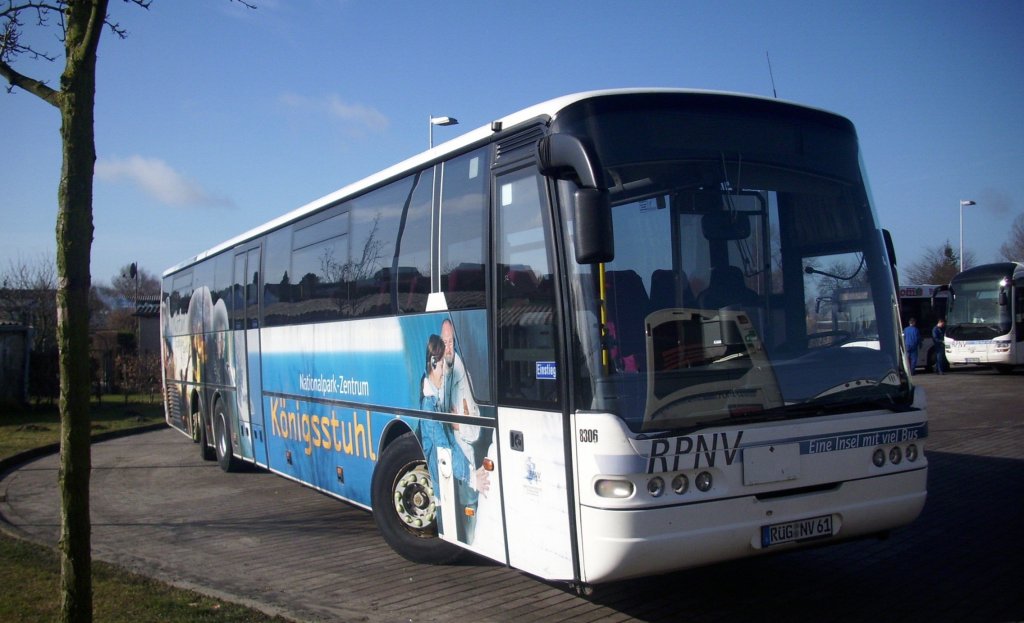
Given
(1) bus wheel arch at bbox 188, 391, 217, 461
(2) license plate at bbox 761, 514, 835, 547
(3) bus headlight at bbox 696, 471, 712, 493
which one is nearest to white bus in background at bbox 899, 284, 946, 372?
(1) bus wheel arch at bbox 188, 391, 217, 461

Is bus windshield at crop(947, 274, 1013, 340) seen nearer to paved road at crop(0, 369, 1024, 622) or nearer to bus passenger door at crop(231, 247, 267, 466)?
paved road at crop(0, 369, 1024, 622)

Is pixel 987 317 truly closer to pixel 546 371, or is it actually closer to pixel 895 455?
pixel 895 455

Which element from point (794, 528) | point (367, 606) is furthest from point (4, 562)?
point (794, 528)

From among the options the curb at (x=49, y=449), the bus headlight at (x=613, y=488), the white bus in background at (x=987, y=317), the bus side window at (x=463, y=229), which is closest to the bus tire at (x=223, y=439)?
the curb at (x=49, y=449)

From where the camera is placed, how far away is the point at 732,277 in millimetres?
5918

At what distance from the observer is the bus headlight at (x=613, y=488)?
5.26 m

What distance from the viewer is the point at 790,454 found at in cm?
568

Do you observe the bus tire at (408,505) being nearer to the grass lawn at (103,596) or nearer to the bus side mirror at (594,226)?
the grass lawn at (103,596)

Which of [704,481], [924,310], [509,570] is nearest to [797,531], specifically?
[704,481]

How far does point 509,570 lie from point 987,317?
28624 millimetres

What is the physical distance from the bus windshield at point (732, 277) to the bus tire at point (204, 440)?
38.1 ft

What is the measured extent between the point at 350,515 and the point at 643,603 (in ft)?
16.3

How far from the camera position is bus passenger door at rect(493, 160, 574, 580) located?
5.67 metres

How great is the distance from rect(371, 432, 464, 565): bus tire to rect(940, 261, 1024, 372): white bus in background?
28.3 meters
